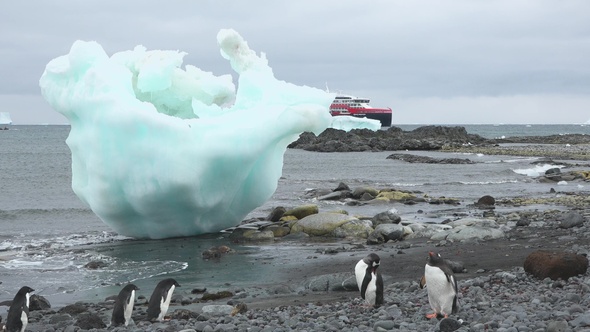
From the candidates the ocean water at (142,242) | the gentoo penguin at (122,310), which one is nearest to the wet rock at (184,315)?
the gentoo penguin at (122,310)

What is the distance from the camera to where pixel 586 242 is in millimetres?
12758

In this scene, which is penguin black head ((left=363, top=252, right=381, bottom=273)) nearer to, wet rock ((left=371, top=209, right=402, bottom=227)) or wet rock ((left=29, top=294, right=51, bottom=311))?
wet rock ((left=29, top=294, right=51, bottom=311))

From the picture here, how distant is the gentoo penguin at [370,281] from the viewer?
865 centimetres

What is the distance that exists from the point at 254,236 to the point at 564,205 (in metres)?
9.41

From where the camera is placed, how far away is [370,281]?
8.80 metres

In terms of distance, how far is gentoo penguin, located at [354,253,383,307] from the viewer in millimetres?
8648

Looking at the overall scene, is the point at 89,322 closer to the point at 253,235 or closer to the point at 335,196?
the point at 253,235

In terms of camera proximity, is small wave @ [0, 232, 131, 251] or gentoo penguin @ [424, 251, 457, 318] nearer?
gentoo penguin @ [424, 251, 457, 318]

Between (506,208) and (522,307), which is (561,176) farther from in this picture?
(522,307)

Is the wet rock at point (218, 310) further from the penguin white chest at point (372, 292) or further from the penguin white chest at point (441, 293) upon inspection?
the penguin white chest at point (441, 293)

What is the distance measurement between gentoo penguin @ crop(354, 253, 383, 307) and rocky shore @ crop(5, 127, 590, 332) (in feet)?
0.50

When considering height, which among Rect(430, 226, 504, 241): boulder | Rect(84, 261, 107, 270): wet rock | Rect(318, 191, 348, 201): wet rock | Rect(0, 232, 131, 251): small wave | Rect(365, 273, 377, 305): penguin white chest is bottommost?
Rect(0, 232, 131, 251): small wave

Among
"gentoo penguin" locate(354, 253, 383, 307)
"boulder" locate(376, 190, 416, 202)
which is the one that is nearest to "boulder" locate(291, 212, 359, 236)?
"boulder" locate(376, 190, 416, 202)

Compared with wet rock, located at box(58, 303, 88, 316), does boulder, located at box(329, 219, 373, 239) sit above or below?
above
